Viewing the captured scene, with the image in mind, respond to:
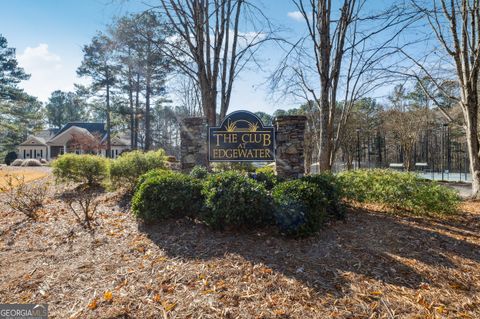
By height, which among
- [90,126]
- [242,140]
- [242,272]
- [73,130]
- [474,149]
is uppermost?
[90,126]

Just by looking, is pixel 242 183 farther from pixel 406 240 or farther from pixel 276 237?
pixel 406 240

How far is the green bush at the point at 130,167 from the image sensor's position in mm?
6016

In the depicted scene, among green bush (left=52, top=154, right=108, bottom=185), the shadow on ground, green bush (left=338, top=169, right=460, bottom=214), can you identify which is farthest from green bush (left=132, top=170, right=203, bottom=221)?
green bush (left=52, top=154, right=108, bottom=185)

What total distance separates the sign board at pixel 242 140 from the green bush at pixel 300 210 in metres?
2.08

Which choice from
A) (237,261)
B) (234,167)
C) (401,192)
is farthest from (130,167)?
(401,192)

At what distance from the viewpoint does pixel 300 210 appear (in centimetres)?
333

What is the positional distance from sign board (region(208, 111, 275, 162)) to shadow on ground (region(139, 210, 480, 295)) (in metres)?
2.12

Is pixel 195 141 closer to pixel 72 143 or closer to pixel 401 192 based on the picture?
pixel 401 192

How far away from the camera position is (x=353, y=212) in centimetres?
481

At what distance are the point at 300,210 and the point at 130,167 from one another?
14.4 feet

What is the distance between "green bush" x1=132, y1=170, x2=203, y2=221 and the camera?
12.4 feet

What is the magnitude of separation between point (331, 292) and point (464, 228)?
11.2ft

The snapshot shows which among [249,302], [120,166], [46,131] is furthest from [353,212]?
[46,131]

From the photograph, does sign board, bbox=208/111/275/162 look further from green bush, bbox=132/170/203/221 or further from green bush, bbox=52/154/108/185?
green bush, bbox=52/154/108/185
